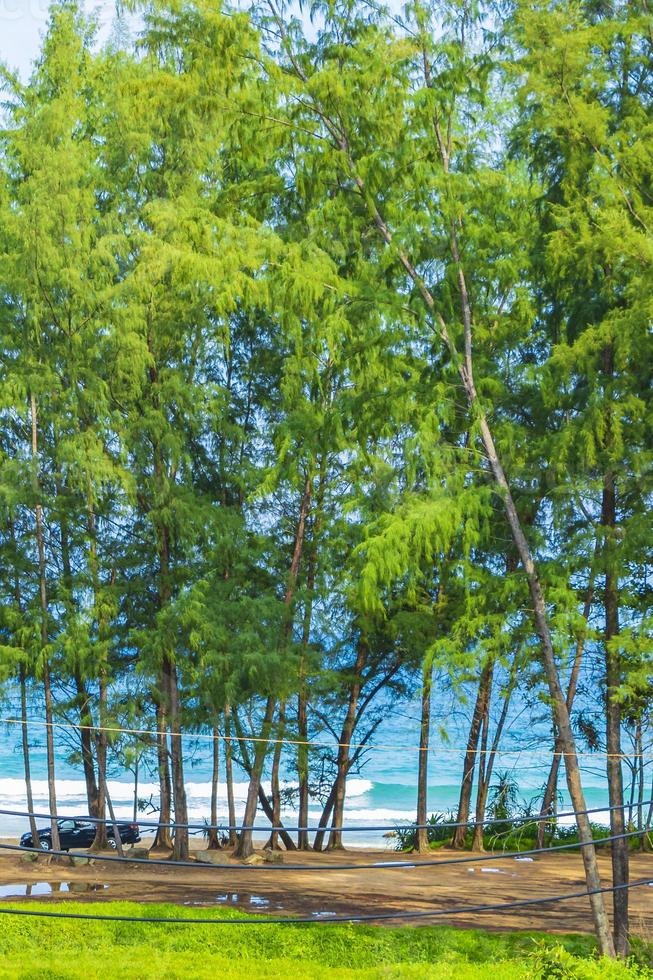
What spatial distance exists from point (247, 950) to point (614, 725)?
4.12 metres

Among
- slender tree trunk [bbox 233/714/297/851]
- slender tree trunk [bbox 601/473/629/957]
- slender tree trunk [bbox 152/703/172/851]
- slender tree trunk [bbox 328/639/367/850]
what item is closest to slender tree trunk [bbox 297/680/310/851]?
slender tree trunk [bbox 233/714/297/851]

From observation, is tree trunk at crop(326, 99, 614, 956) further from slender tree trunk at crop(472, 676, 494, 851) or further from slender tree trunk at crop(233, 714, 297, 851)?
slender tree trunk at crop(472, 676, 494, 851)

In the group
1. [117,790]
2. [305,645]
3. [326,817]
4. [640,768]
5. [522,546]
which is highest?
[522,546]

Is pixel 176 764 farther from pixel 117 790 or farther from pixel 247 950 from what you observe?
pixel 117 790

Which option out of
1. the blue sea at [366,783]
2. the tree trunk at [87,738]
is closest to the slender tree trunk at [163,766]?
the tree trunk at [87,738]

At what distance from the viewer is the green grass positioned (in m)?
8.56

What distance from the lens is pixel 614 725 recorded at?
34.9ft

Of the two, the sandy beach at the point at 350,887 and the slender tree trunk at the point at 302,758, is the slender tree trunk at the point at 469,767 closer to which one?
the sandy beach at the point at 350,887

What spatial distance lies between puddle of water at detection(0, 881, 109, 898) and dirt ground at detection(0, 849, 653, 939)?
13 millimetres

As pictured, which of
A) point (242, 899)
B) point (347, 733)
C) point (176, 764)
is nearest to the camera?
point (242, 899)

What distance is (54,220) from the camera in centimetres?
1659

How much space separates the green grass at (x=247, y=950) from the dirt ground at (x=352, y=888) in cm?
92

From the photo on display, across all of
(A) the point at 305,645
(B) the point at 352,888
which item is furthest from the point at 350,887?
(A) the point at 305,645

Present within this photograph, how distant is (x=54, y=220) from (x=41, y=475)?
Result: 4058 mm
